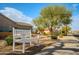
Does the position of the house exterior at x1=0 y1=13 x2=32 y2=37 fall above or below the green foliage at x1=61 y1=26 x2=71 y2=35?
above

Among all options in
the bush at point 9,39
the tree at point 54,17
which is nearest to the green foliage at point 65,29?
the tree at point 54,17

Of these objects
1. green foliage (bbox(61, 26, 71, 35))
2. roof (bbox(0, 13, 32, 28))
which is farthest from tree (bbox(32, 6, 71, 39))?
roof (bbox(0, 13, 32, 28))

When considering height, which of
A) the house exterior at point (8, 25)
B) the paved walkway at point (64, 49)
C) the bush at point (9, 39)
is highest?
the house exterior at point (8, 25)

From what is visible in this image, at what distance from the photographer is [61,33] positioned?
4.69 metres

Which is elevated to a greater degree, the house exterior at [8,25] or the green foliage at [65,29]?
the house exterior at [8,25]

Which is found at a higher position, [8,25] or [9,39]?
[8,25]

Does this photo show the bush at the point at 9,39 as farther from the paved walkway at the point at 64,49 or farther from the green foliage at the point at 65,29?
the green foliage at the point at 65,29

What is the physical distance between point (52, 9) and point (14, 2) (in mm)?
573

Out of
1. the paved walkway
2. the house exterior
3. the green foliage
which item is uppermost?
the house exterior

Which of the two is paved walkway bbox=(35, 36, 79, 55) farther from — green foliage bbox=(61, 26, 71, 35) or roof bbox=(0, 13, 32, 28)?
roof bbox=(0, 13, 32, 28)

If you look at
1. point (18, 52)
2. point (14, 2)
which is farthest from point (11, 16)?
point (18, 52)

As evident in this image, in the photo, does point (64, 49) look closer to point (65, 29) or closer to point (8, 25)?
point (65, 29)

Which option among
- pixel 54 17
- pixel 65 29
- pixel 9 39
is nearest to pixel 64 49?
pixel 65 29
